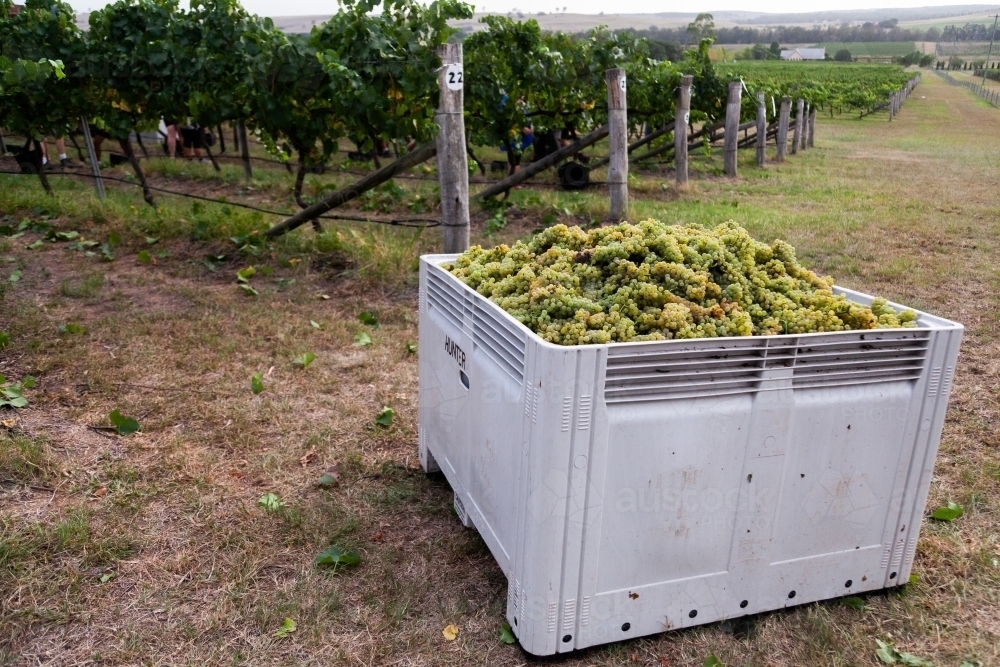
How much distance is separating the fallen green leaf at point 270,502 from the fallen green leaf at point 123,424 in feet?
2.99

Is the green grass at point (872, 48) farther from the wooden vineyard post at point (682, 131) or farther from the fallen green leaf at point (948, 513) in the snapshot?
the fallen green leaf at point (948, 513)

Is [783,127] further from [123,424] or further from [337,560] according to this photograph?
[337,560]

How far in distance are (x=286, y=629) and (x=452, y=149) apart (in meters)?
3.80

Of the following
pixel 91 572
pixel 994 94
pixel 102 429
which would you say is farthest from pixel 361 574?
pixel 994 94

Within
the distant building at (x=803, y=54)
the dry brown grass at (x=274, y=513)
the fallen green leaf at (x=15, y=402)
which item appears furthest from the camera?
the distant building at (x=803, y=54)

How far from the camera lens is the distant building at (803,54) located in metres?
117

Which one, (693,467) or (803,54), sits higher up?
(803,54)

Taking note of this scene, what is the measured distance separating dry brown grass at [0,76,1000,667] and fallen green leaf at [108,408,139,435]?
0.21 ft

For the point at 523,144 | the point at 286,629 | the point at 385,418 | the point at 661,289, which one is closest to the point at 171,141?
the point at 523,144

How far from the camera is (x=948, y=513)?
121 inches

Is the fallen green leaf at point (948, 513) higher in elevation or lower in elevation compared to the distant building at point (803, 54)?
lower

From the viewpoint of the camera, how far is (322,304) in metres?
5.75

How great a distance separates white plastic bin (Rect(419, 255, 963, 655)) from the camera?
2.04 meters

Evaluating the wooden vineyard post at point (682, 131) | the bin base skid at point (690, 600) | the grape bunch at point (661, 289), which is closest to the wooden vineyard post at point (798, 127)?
the wooden vineyard post at point (682, 131)
